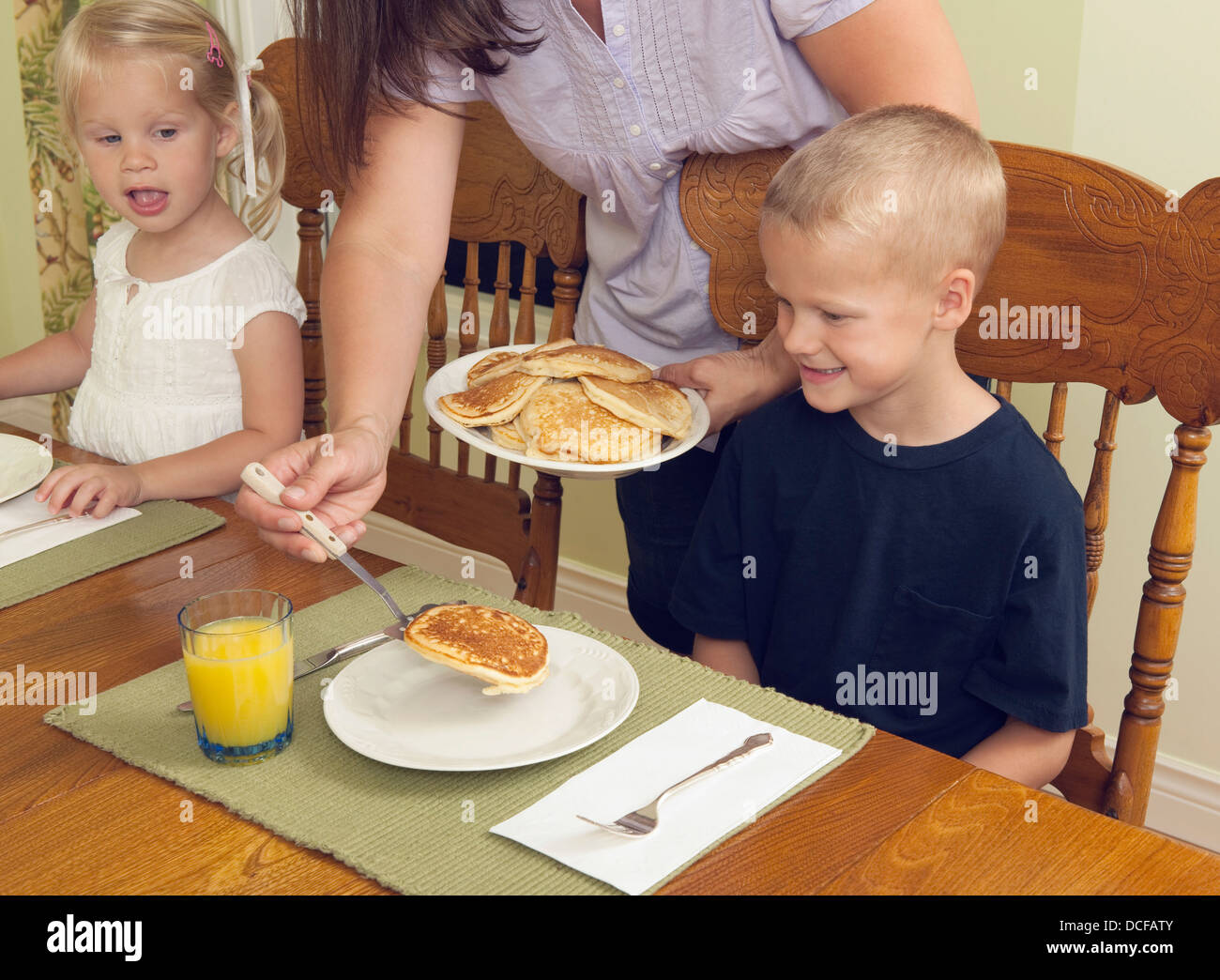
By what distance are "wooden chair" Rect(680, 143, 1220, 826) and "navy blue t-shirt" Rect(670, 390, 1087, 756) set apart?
7 centimetres

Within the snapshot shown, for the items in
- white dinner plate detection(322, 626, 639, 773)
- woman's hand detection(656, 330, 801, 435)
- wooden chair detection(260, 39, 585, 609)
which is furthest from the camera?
wooden chair detection(260, 39, 585, 609)

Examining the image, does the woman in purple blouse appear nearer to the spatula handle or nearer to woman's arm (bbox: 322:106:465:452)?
woman's arm (bbox: 322:106:465:452)

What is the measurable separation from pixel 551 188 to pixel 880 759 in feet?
2.87

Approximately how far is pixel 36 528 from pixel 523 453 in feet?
1.57

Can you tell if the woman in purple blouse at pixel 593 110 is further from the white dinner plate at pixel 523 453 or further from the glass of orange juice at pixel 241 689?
the glass of orange juice at pixel 241 689

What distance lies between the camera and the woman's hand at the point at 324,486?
0.94 meters

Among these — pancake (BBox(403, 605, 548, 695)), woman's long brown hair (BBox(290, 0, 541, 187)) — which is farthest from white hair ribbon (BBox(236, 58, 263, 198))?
pancake (BBox(403, 605, 548, 695))

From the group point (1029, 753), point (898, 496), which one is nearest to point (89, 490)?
point (898, 496)

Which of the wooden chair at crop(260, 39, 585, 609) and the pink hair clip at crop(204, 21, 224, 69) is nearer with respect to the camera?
the wooden chair at crop(260, 39, 585, 609)

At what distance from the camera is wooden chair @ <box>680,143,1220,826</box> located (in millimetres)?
1030

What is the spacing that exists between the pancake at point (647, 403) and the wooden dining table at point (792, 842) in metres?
0.42

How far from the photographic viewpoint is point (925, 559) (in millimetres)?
1133
